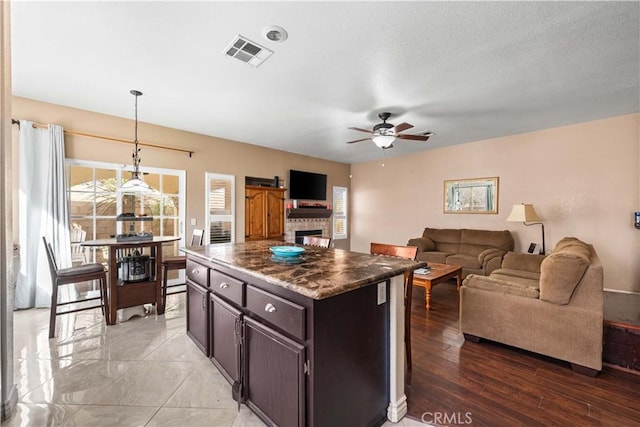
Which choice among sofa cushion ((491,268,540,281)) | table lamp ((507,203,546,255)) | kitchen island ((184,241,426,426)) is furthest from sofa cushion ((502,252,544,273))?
kitchen island ((184,241,426,426))

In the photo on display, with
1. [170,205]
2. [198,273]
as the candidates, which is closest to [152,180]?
[170,205]

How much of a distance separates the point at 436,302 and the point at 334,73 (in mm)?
3267

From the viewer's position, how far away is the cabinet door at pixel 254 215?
5602 mm

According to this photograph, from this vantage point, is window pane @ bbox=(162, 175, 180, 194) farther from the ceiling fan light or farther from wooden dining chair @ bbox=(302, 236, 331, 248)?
the ceiling fan light

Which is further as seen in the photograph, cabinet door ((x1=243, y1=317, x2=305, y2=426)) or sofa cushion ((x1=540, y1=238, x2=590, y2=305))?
sofa cushion ((x1=540, y1=238, x2=590, y2=305))

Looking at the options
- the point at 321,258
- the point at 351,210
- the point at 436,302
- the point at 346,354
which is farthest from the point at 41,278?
the point at 351,210

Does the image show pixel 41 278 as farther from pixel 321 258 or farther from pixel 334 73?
pixel 334 73

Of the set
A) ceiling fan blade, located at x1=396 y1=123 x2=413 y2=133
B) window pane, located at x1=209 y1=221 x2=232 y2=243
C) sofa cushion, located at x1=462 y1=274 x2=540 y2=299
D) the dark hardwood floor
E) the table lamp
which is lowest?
the dark hardwood floor

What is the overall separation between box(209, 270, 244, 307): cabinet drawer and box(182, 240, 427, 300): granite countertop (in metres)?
0.11

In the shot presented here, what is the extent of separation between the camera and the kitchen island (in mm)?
1308

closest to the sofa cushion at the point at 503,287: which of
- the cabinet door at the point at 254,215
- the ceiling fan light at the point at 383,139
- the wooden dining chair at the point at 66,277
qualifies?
the ceiling fan light at the point at 383,139

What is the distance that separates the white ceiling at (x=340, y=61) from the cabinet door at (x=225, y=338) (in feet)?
6.87

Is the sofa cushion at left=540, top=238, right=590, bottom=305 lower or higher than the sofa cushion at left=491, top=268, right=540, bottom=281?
higher

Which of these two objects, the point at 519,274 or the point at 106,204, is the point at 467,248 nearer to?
the point at 519,274
